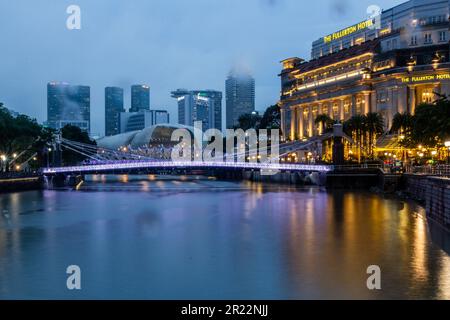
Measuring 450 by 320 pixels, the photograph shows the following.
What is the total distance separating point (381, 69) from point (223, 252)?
225ft

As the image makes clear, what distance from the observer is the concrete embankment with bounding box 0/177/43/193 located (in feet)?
220

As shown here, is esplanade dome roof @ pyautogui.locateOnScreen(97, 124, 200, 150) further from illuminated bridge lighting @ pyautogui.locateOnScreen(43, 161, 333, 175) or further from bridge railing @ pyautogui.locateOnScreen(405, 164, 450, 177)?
bridge railing @ pyautogui.locateOnScreen(405, 164, 450, 177)

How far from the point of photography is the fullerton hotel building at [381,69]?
84.4 metres

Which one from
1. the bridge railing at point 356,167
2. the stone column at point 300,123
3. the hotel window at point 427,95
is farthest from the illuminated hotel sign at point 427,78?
the stone column at point 300,123

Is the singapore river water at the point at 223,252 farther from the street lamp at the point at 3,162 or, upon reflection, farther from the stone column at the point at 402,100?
the stone column at the point at 402,100

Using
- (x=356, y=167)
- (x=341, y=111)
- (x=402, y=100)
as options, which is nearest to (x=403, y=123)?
(x=356, y=167)

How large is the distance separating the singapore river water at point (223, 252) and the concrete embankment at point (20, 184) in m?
18.0

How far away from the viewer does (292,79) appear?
124m

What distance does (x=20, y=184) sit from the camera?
7269 cm

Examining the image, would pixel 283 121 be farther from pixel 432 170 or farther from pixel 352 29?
pixel 432 170

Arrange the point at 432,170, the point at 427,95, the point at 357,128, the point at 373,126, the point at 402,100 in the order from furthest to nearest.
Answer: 1. the point at 402,100
2. the point at 357,128
3. the point at 427,95
4. the point at 373,126
5. the point at 432,170

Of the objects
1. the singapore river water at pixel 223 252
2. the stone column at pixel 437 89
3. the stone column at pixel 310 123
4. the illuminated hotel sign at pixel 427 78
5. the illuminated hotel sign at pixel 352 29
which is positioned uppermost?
the illuminated hotel sign at pixel 352 29

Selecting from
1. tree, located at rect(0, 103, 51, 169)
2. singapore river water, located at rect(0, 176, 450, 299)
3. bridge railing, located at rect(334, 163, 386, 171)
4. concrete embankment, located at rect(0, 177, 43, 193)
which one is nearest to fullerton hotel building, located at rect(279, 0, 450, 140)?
bridge railing, located at rect(334, 163, 386, 171)
